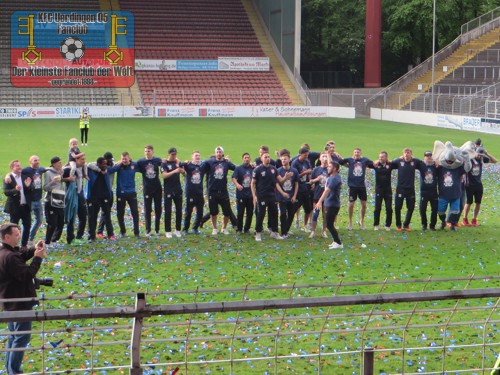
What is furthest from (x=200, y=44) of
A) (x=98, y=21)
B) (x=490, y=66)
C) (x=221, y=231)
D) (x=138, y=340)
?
(x=138, y=340)

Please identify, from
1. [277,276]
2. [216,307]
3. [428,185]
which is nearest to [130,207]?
[277,276]

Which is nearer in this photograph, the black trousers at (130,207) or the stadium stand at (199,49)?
the black trousers at (130,207)

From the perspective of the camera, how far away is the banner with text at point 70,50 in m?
54.8

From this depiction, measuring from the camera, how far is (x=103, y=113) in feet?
163

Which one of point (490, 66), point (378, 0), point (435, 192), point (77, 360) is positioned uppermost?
point (378, 0)

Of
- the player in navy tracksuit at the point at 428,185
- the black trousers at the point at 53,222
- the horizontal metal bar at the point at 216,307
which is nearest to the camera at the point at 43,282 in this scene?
the horizontal metal bar at the point at 216,307

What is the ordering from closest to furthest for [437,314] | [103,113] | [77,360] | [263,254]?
[77,360]
[437,314]
[263,254]
[103,113]

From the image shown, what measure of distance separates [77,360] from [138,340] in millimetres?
4342

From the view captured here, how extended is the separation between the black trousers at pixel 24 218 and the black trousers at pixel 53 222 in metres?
0.35

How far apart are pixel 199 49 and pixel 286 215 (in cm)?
4551

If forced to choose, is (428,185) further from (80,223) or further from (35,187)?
(35,187)

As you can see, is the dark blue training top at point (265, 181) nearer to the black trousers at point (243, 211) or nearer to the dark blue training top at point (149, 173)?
the black trousers at point (243, 211)

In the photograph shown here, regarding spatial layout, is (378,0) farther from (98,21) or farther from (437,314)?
(437,314)

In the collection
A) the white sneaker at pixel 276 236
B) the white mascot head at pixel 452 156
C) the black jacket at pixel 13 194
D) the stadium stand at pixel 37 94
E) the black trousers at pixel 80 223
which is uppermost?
the stadium stand at pixel 37 94
